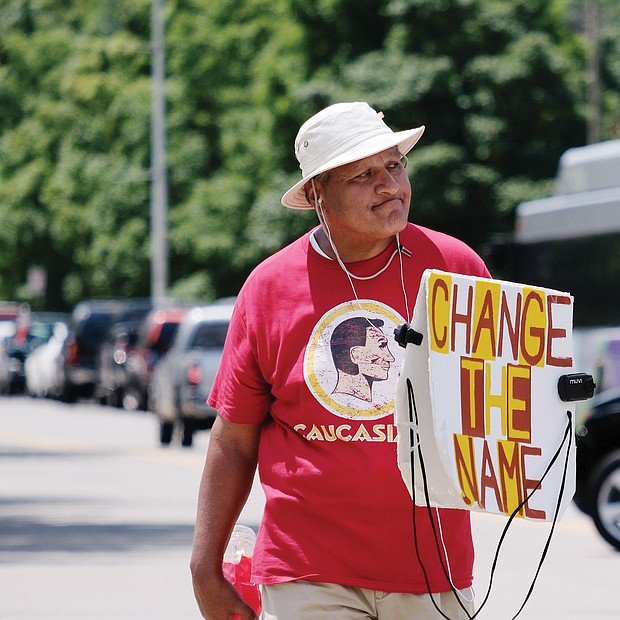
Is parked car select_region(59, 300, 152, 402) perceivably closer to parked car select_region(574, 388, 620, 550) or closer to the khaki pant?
parked car select_region(574, 388, 620, 550)

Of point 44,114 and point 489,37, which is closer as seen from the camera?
point 489,37

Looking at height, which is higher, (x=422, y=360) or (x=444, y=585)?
(x=422, y=360)

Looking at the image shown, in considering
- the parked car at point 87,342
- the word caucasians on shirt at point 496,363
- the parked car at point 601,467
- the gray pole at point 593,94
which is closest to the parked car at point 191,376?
the parked car at point 601,467

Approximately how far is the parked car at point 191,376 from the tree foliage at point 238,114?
637 inches

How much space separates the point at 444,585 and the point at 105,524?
34.5ft

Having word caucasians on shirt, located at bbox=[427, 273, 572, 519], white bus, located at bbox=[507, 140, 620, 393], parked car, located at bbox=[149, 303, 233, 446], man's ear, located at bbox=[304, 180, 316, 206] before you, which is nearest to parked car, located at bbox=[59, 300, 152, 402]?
parked car, located at bbox=[149, 303, 233, 446]

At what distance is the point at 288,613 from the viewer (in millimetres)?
4203

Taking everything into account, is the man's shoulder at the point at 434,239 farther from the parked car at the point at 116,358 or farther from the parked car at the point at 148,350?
the parked car at the point at 116,358

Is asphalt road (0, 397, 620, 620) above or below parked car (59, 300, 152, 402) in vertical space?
below

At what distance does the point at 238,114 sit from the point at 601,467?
4037cm

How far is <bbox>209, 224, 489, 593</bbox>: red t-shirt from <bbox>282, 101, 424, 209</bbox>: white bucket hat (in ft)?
0.62

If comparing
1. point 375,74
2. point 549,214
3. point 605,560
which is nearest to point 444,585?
point 605,560

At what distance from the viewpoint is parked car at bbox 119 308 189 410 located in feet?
112

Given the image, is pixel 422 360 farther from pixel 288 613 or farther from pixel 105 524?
pixel 105 524
